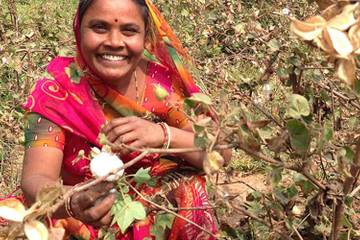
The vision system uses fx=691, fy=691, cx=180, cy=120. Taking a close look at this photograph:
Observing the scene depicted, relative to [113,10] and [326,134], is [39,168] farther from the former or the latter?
[326,134]

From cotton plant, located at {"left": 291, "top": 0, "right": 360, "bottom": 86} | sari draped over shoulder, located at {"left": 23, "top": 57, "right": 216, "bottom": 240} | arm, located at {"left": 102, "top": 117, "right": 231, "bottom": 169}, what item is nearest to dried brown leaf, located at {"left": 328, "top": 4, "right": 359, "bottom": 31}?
cotton plant, located at {"left": 291, "top": 0, "right": 360, "bottom": 86}

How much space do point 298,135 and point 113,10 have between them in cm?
81

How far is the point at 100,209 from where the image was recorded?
4.55ft

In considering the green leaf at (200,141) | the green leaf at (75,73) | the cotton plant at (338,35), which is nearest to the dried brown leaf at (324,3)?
the cotton plant at (338,35)

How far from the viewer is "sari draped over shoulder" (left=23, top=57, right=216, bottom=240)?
186cm

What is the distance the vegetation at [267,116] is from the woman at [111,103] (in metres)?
0.13

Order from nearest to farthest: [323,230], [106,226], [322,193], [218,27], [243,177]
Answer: [322,193] < [106,226] < [323,230] < [243,177] < [218,27]

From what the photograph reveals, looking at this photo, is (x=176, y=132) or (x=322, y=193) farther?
(x=176, y=132)

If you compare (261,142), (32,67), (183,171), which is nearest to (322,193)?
(261,142)

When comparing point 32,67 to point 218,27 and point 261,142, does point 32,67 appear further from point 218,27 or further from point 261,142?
point 261,142

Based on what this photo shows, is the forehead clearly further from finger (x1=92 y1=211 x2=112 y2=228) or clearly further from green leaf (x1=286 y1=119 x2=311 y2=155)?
green leaf (x1=286 y1=119 x2=311 y2=155)

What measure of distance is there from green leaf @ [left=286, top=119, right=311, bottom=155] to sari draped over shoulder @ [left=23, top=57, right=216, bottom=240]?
2.37 ft

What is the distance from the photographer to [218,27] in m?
4.31

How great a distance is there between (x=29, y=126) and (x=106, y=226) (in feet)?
1.48
